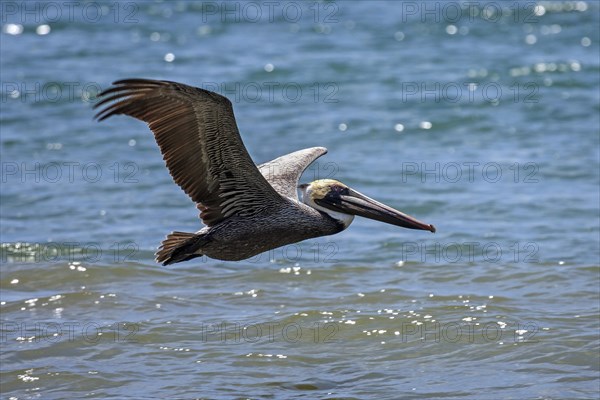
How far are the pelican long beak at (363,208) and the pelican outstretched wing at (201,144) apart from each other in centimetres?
37

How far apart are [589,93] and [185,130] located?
8867 mm

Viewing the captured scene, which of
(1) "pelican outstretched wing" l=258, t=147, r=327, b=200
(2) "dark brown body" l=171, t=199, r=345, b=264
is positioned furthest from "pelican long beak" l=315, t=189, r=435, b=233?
(1) "pelican outstretched wing" l=258, t=147, r=327, b=200

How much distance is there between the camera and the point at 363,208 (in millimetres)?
7359

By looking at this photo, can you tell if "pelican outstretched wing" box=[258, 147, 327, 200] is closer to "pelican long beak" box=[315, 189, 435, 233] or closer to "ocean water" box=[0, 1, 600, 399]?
"pelican long beak" box=[315, 189, 435, 233]

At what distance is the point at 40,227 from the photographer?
10.3 m

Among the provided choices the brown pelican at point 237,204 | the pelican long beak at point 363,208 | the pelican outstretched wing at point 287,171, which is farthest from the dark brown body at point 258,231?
the pelican outstretched wing at point 287,171

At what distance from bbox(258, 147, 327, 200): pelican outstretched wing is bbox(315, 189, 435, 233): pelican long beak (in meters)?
0.35

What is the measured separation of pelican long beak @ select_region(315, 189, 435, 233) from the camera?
7262mm

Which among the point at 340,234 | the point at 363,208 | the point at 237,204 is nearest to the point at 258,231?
the point at 237,204

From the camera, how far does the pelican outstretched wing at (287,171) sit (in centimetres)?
776

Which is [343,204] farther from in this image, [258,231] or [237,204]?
[237,204]

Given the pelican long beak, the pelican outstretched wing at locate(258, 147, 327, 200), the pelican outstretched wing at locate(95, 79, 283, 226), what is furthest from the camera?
the pelican outstretched wing at locate(258, 147, 327, 200)

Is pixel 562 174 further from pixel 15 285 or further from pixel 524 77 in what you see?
pixel 15 285

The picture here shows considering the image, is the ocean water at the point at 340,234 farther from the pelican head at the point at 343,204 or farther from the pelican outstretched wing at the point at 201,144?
the pelican outstretched wing at the point at 201,144
